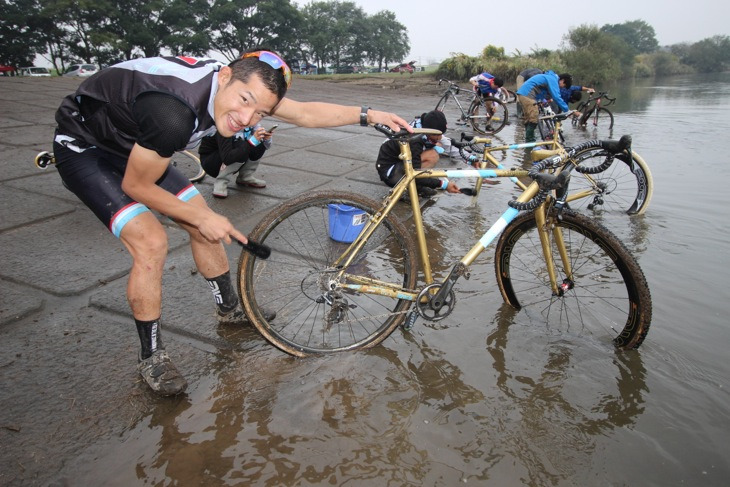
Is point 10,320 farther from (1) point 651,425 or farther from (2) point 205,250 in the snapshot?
(1) point 651,425

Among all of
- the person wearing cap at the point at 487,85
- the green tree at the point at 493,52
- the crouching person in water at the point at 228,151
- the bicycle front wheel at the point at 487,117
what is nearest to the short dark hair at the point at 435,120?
the crouching person in water at the point at 228,151

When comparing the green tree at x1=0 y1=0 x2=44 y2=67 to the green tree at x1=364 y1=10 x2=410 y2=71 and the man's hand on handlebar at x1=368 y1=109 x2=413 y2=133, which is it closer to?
the man's hand on handlebar at x1=368 y1=109 x2=413 y2=133

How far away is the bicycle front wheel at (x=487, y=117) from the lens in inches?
458

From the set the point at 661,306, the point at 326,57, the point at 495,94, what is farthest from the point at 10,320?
the point at 326,57

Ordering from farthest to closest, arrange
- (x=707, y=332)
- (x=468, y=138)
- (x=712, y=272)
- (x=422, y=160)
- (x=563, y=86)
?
1. (x=563, y=86)
2. (x=422, y=160)
3. (x=468, y=138)
4. (x=712, y=272)
5. (x=707, y=332)

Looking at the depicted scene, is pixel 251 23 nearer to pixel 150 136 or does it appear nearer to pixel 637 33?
pixel 150 136

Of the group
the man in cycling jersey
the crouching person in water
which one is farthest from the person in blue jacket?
the man in cycling jersey

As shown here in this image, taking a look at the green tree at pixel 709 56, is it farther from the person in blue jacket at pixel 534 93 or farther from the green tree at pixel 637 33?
the person in blue jacket at pixel 534 93

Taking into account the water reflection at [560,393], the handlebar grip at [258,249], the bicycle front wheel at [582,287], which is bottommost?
the water reflection at [560,393]

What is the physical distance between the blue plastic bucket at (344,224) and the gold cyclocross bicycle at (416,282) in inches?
3.0

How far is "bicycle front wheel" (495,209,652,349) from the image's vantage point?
262 cm

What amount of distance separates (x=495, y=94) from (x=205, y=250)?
11087 millimetres

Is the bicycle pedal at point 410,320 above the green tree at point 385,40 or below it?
below

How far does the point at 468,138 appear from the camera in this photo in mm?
5305
